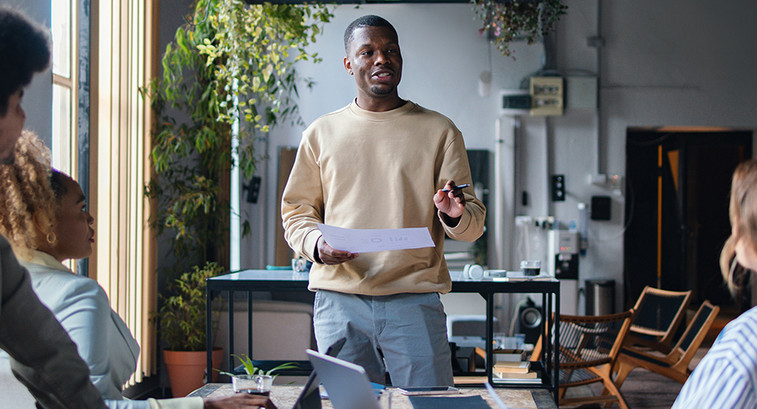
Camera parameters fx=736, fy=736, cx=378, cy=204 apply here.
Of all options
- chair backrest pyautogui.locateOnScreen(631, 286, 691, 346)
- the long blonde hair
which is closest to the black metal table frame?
chair backrest pyautogui.locateOnScreen(631, 286, 691, 346)

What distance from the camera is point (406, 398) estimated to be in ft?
4.86

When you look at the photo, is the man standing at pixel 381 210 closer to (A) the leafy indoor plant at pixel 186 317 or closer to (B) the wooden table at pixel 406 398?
Result: (B) the wooden table at pixel 406 398

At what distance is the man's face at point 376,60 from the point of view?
209 cm

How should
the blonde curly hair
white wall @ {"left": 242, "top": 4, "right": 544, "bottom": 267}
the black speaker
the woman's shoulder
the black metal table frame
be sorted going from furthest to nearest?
white wall @ {"left": 242, "top": 4, "right": 544, "bottom": 267}
the black speaker
the black metal table frame
the blonde curly hair
the woman's shoulder

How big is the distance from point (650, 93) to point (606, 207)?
1247mm

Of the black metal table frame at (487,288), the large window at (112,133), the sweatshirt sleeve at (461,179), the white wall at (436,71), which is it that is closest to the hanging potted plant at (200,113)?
the large window at (112,133)

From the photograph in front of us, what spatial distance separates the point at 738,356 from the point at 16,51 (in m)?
1.16

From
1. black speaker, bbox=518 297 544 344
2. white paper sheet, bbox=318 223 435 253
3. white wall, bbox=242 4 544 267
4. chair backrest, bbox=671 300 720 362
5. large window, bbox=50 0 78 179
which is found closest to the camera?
white paper sheet, bbox=318 223 435 253

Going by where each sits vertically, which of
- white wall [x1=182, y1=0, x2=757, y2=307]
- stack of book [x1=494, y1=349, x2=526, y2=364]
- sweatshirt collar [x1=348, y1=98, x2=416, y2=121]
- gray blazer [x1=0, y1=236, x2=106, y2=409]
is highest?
white wall [x1=182, y1=0, x2=757, y2=307]

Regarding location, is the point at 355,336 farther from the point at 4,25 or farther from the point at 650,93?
the point at 650,93

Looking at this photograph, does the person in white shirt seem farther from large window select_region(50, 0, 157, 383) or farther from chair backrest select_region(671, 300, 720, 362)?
chair backrest select_region(671, 300, 720, 362)

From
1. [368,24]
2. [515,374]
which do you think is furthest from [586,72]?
[368,24]

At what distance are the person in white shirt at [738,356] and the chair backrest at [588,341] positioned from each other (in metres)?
2.85

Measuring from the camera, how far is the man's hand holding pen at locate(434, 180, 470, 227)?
1.90m
